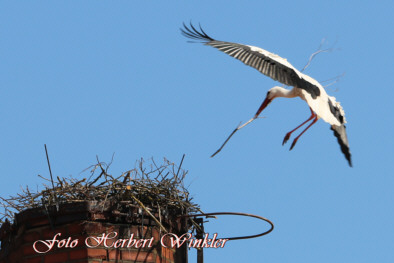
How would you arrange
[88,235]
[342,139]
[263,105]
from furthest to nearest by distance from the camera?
1. [263,105]
2. [342,139]
3. [88,235]

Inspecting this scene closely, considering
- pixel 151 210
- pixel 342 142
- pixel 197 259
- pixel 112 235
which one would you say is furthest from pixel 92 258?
pixel 342 142

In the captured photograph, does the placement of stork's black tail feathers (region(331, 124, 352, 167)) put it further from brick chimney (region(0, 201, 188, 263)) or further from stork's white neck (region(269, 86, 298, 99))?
brick chimney (region(0, 201, 188, 263))

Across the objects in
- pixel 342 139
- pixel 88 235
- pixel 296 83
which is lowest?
pixel 88 235

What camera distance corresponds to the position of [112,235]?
5.43 meters

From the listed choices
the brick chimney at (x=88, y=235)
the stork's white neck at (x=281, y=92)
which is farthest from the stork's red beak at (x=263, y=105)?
the brick chimney at (x=88, y=235)

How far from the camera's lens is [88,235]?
5348 mm

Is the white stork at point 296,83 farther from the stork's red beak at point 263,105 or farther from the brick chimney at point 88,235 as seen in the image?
the brick chimney at point 88,235

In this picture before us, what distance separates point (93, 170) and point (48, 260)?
96cm

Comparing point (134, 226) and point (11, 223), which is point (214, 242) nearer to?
point (134, 226)

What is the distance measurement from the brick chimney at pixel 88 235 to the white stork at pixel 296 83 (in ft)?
4.88

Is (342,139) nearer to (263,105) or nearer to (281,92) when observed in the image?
(281,92)

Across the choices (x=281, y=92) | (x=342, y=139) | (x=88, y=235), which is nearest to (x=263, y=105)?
(x=281, y=92)

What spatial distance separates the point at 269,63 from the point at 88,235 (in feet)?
7.64

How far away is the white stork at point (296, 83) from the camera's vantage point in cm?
609
